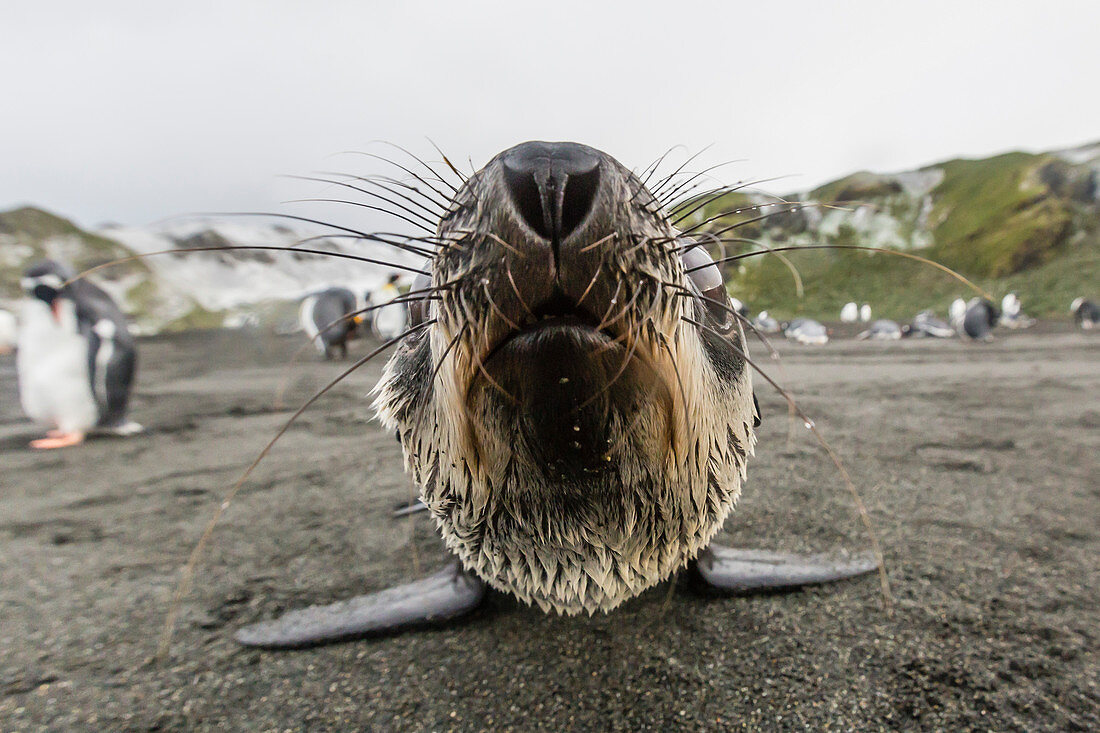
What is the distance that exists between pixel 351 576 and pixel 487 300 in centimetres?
189

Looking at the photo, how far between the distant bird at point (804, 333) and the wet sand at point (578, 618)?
26.9ft

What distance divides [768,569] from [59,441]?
6182mm

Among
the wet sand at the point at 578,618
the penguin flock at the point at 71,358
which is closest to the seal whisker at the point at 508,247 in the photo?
the wet sand at the point at 578,618

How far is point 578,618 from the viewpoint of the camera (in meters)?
1.86

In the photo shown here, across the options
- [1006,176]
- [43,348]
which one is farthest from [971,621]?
[1006,176]

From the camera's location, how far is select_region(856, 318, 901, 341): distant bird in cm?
1348

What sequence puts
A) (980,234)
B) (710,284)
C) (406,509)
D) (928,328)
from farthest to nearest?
(980,234) → (928,328) → (406,509) → (710,284)

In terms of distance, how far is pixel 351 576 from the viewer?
225 cm

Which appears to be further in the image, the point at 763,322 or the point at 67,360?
the point at 763,322

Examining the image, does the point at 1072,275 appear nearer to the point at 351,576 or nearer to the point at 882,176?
the point at 882,176

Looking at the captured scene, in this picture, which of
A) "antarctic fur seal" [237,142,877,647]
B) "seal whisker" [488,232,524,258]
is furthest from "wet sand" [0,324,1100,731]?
"seal whisker" [488,232,524,258]

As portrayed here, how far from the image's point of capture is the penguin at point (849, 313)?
567 inches

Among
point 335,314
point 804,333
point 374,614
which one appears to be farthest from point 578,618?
point 804,333

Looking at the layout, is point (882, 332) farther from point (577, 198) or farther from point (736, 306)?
point (577, 198)
